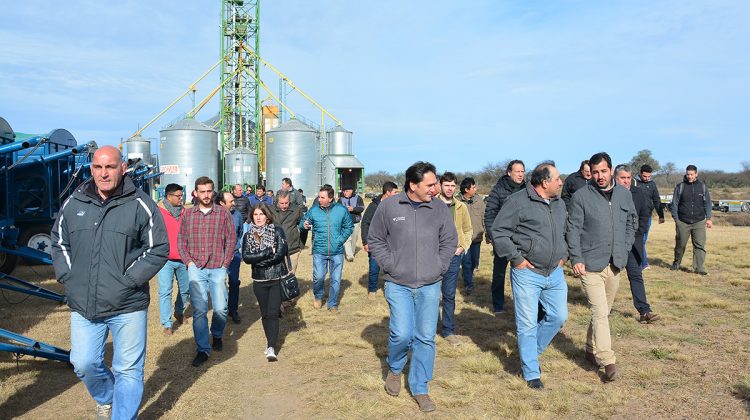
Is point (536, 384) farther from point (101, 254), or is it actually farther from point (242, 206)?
point (242, 206)

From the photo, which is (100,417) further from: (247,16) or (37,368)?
(247,16)

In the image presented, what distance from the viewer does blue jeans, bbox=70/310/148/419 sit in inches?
135

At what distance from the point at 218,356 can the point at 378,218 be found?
9.16ft

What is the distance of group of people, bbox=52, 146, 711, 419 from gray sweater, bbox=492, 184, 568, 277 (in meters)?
0.01

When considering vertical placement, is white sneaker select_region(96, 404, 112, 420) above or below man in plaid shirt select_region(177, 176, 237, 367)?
below

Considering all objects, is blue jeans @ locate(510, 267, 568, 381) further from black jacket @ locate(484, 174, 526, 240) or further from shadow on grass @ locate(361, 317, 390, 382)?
black jacket @ locate(484, 174, 526, 240)

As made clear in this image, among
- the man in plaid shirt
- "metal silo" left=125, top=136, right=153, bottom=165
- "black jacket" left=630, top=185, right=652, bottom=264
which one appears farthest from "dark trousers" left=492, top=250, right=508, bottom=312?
"metal silo" left=125, top=136, right=153, bottom=165

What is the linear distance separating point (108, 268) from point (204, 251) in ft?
7.47

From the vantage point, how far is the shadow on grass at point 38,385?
449 cm

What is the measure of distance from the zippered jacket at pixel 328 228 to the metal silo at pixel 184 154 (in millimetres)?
30398

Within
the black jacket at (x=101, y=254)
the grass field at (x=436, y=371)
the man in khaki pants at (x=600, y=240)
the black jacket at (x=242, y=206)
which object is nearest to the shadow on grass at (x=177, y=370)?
the grass field at (x=436, y=371)

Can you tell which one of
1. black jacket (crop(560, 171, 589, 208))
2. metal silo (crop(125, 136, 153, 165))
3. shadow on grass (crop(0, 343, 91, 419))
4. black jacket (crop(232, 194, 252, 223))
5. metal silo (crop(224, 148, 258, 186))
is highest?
metal silo (crop(125, 136, 153, 165))

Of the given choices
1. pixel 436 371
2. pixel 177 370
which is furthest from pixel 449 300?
pixel 177 370

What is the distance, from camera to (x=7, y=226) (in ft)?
29.8
